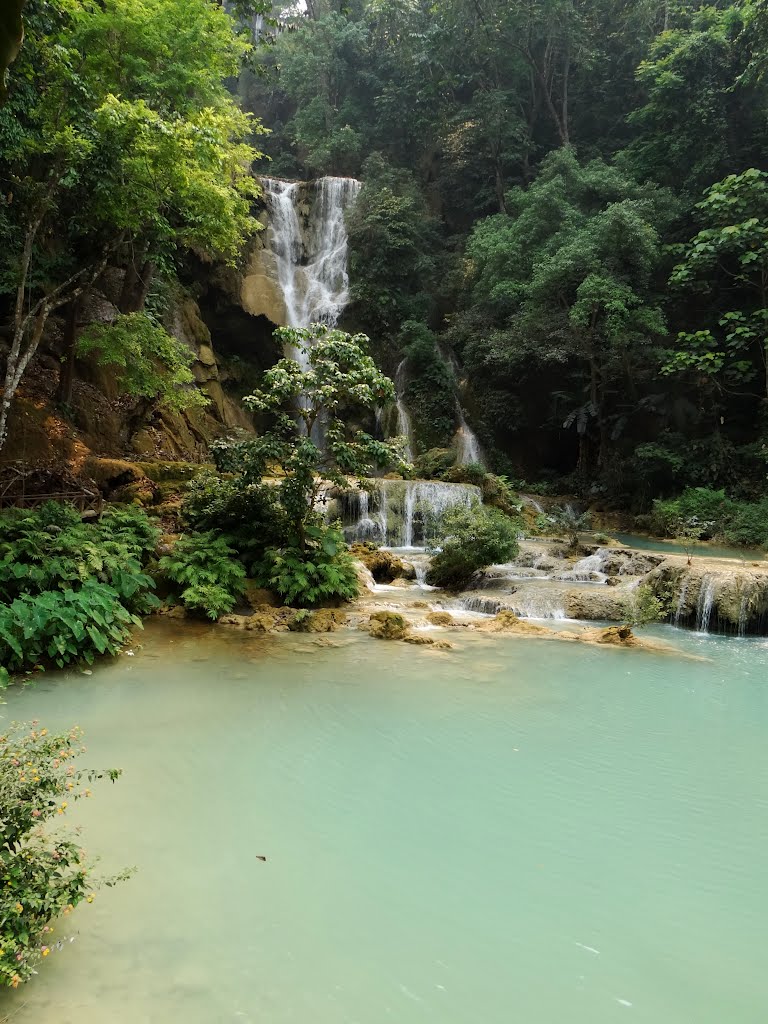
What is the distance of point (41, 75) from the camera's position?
8969mm

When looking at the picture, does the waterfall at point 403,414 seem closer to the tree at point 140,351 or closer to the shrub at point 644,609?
the tree at point 140,351

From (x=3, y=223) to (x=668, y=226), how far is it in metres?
17.4

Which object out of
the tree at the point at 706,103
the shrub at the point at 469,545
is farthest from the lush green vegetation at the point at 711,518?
the tree at the point at 706,103

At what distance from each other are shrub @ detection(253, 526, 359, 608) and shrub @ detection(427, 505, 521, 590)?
196cm

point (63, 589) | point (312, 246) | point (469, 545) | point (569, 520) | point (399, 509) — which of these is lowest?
point (63, 589)

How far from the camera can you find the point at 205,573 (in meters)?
8.51

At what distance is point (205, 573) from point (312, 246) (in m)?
18.4

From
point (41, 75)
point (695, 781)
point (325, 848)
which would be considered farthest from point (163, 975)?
point (41, 75)

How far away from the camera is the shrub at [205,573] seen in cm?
815

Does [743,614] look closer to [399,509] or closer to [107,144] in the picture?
[399,509]

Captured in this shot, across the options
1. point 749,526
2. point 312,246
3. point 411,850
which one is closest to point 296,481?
point 411,850

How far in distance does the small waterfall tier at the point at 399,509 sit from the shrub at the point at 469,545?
11.3 feet

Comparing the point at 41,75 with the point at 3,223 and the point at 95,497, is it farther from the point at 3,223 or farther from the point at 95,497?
the point at 95,497

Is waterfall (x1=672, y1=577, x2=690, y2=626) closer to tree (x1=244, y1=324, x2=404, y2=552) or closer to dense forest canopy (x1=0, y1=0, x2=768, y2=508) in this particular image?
tree (x1=244, y1=324, x2=404, y2=552)
